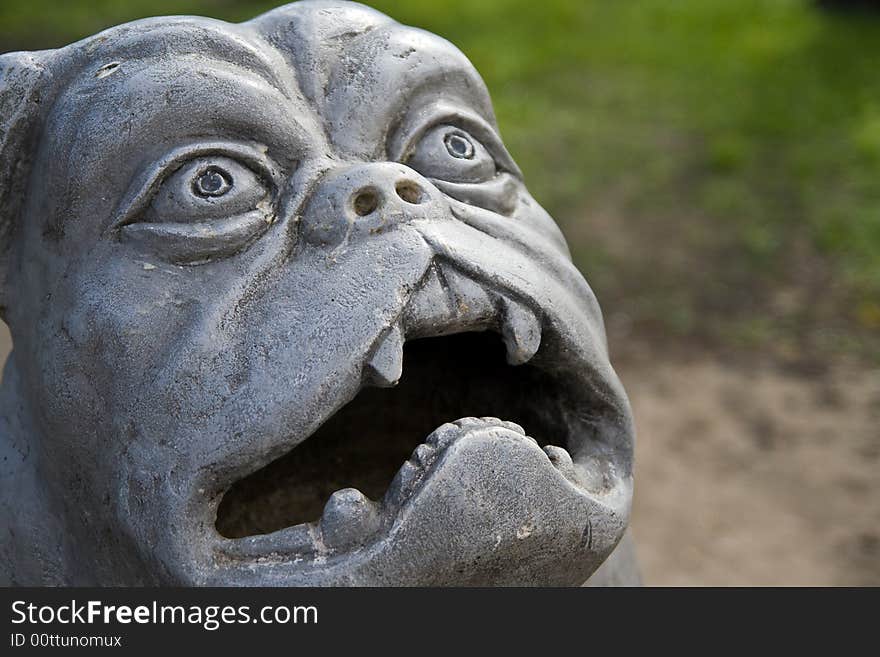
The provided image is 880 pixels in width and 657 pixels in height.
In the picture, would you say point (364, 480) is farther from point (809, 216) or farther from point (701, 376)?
point (809, 216)

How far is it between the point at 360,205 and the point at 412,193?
0.08 m

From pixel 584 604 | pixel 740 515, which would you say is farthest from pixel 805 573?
pixel 584 604

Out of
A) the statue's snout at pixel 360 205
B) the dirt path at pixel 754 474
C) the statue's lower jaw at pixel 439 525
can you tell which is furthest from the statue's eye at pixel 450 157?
the dirt path at pixel 754 474

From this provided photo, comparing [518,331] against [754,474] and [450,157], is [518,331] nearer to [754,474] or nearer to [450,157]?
[450,157]

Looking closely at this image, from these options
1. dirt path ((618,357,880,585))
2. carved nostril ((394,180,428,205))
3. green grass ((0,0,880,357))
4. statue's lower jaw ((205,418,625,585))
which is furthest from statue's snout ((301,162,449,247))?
green grass ((0,0,880,357))

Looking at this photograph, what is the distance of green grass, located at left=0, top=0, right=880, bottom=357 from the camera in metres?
4.78

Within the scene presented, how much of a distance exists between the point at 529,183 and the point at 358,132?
4.52 meters

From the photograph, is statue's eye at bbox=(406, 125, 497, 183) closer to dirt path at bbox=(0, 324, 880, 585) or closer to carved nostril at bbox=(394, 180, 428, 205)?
carved nostril at bbox=(394, 180, 428, 205)

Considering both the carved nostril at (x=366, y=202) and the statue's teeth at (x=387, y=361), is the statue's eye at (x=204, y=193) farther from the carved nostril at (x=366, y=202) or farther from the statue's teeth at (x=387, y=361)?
the statue's teeth at (x=387, y=361)

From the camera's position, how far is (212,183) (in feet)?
4.74

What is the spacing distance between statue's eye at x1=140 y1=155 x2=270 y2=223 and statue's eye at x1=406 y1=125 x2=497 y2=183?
244mm

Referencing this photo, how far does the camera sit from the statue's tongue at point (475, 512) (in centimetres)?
132

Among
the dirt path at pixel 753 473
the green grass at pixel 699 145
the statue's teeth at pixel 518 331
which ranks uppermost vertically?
the statue's teeth at pixel 518 331

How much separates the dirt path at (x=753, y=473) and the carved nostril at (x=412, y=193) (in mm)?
2064
